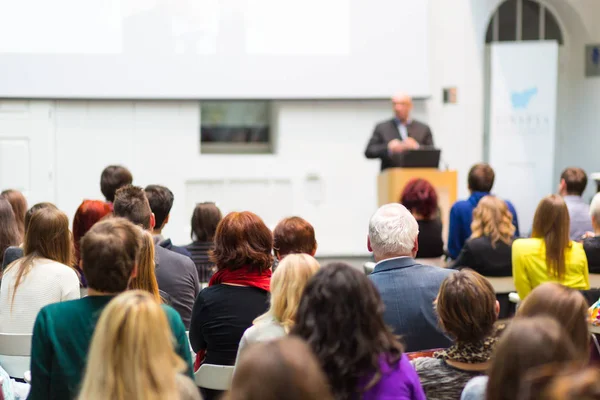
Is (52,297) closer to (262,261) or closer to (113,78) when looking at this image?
(262,261)

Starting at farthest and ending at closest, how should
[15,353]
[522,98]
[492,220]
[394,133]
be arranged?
[522,98] → [394,133] → [492,220] → [15,353]

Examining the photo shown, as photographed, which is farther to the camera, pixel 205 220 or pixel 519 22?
pixel 519 22

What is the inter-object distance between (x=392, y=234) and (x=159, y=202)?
1.55m

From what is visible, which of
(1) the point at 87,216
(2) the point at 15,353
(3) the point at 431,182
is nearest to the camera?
(2) the point at 15,353

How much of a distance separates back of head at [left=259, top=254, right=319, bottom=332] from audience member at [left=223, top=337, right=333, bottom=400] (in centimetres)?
112

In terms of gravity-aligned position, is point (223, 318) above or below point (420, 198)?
below

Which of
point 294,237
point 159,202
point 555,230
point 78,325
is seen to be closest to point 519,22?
point 555,230

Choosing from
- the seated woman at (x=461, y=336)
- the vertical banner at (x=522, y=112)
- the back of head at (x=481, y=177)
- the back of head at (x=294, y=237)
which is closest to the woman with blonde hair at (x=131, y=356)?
the seated woman at (x=461, y=336)

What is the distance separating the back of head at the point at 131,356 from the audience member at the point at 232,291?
47.8 inches

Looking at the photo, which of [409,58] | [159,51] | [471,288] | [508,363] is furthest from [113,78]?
[508,363]

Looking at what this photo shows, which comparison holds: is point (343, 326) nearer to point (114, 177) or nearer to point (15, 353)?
point (15, 353)

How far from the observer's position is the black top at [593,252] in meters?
4.43

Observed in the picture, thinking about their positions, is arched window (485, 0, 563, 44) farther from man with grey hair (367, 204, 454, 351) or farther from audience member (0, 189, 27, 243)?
man with grey hair (367, 204, 454, 351)

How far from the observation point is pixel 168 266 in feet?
12.3
